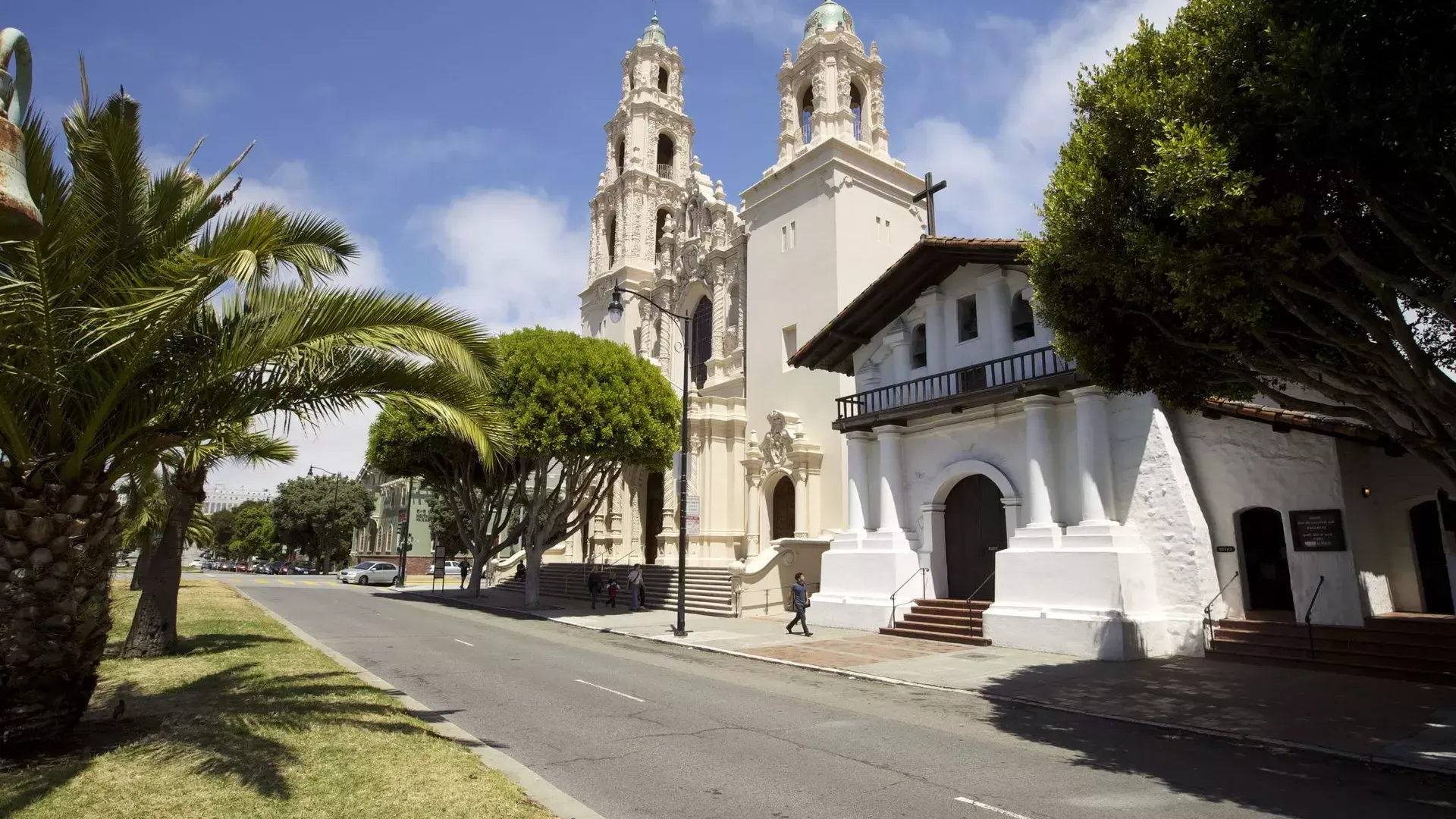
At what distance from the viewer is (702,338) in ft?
128

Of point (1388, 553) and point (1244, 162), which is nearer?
point (1244, 162)

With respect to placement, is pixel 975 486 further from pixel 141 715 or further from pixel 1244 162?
pixel 141 715

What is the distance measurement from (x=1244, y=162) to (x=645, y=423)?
19726 millimetres

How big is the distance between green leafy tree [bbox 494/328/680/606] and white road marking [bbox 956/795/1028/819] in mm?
18840

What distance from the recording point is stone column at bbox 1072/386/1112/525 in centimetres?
1644

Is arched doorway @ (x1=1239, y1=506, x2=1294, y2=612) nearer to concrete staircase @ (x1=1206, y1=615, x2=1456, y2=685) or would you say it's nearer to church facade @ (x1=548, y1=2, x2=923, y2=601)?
concrete staircase @ (x1=1206, y1=615, x2=1456, y2=685)

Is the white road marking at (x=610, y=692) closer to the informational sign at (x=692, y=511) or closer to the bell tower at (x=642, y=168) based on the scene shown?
the informational sign at (x=692, y=511)

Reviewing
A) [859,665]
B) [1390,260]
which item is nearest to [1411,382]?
[1390,260]

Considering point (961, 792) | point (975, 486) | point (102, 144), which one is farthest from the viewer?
point (975, 486)

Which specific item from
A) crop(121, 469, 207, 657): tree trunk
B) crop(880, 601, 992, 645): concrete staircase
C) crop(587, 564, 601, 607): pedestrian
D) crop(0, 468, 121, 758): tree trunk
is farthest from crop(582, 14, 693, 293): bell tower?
crop(0, 468, 121, 758): tree trunk

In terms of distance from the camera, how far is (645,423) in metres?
26.4

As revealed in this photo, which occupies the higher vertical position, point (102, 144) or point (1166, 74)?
A: point (1166, 74)

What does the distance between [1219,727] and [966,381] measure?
10980mm

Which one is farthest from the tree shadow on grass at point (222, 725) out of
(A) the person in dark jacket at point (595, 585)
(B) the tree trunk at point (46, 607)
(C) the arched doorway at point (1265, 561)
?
(A) the person in dark jacket at point (595, 585)
